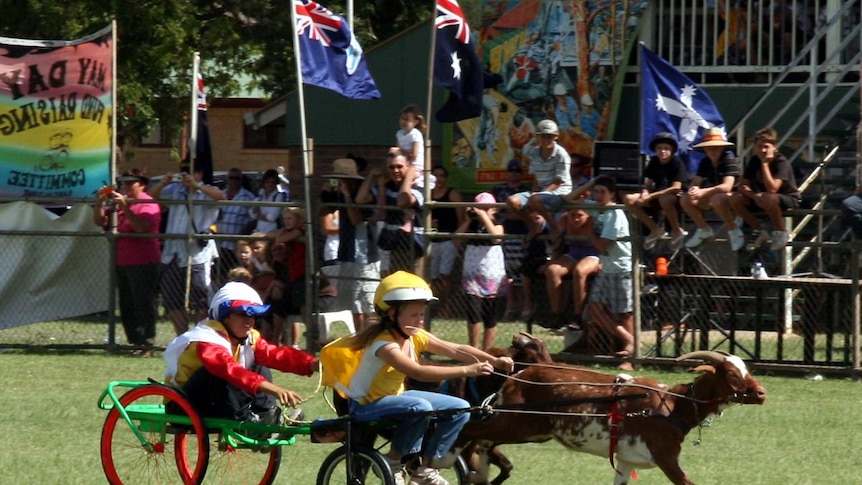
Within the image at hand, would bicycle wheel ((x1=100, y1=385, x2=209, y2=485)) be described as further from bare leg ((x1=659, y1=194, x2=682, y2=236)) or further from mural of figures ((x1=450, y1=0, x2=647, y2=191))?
mural of figures ((x1=450, y1=0, x2=647, y2=191))

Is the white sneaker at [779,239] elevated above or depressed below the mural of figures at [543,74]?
below

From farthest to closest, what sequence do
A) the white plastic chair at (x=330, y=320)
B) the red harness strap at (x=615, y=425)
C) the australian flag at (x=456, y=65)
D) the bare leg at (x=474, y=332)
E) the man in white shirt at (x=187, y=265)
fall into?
the man in white shirt at (x=187, y=265) → the australian flag at (x=456, y=65) → the white plastic chair at (x=330, y=320) → the bare leg at (x=474, y=332) → the red harness strap at (x=615, y=425)

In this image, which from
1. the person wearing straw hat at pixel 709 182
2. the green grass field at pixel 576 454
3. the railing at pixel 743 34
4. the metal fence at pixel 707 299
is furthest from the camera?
the railing at pixel 743 34

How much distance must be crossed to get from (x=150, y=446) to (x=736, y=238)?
7007 mm

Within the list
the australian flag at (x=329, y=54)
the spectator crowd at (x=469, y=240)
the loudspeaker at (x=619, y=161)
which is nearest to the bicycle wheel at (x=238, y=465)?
the spectator crowd at (x=469, y=240)

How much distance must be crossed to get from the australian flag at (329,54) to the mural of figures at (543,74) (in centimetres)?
490

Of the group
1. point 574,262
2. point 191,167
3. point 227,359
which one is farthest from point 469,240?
point 227,359

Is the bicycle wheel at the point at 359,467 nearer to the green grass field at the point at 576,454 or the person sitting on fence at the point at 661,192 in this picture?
the green grass field at the point at 576,454

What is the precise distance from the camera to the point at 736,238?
1373 cm

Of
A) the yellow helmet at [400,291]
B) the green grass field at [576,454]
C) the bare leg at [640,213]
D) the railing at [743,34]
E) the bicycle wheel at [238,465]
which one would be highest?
the railing at [743,34]

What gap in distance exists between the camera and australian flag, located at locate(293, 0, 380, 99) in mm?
15391

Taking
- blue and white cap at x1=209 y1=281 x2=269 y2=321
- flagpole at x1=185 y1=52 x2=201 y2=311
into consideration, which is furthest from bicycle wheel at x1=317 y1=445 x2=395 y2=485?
flagpole at x1=185 y1=52 x2=201 y2=311

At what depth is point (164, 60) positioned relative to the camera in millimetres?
25625

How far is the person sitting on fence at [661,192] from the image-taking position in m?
13.9
